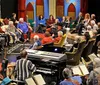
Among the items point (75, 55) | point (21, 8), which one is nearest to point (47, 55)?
point (75, 55)

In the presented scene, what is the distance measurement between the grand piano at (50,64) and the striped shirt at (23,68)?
114cm

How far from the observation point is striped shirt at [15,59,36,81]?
23.9ft

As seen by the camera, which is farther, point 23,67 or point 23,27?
point 23,27

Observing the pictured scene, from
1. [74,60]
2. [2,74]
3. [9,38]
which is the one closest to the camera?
[2,74]

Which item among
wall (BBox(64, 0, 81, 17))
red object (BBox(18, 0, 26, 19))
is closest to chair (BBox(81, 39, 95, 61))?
red object (BBox(18, 0, 26, 19))

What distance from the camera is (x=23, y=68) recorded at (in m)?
7.36

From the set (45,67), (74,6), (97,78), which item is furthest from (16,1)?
(97,78)

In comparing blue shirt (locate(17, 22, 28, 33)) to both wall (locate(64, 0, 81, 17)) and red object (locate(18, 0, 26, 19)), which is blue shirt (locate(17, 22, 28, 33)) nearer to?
red object (locate(18, 0, 26, 19))

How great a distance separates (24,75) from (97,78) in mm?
Answer: 2021

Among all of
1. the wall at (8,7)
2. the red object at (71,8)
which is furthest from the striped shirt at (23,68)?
the red object at (71,8)

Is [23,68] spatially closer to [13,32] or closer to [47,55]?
[47,55]

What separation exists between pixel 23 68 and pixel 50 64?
4.32ft

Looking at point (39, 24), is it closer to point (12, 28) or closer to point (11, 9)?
point (11, 9)

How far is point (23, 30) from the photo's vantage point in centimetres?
1549
